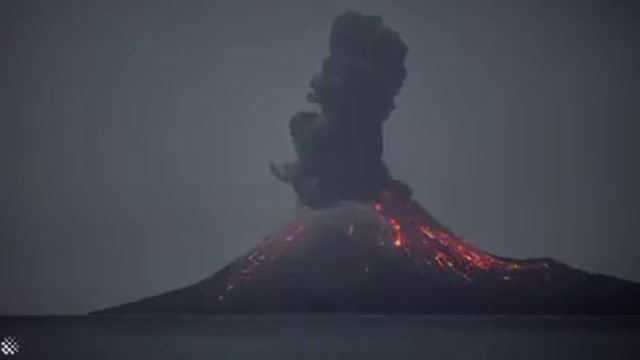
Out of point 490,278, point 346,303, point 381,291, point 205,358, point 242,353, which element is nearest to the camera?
point 205,358

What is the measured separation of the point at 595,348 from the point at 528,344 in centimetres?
570

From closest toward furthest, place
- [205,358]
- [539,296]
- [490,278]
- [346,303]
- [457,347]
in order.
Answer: [205,358] → [457,347] → [490,278] → [539,296] → [346,303]

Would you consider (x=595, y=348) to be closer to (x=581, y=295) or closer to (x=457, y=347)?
(x=457, y=347)

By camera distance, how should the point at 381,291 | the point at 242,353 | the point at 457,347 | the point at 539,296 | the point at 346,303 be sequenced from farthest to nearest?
1. the point at 346,303
2. the point at 539,296
3. the point at 381,291
4. the point at 457,347
5. the point at 242,353

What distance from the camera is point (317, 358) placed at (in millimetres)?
44125

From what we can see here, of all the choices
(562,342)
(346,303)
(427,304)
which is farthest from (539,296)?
(562,342)

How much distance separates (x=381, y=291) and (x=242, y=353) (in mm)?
44902

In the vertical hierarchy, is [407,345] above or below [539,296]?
below

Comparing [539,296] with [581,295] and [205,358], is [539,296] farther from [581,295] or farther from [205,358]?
[205,358]

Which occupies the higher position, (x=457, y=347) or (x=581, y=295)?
(x=581, y=295)

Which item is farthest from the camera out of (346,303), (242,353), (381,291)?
(346,303)

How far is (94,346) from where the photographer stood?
53625 mm

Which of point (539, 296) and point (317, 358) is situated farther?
point (539, 296)

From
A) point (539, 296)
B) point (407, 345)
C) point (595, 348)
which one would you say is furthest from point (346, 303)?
point (595, 348)
